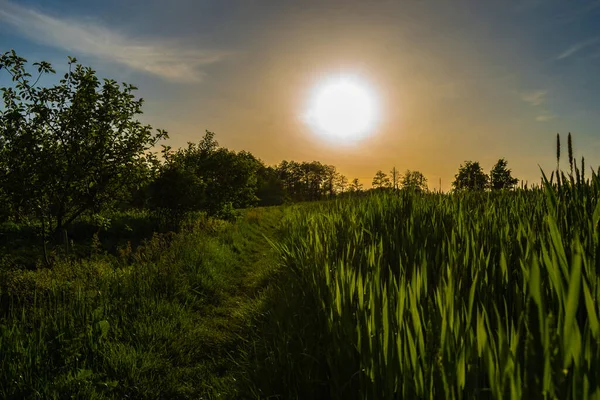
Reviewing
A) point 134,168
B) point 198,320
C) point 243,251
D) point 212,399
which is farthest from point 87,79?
point 212,399

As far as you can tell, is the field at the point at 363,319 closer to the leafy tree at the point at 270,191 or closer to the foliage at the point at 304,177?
the leafy tree at the point at 270,191

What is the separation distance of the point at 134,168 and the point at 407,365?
10291 mm

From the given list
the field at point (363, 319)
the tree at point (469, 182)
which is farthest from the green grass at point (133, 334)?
the tree at point (469, 182)

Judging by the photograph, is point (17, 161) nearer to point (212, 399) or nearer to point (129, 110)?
point (129, 110)

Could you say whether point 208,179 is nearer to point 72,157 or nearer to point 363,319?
point 72,157

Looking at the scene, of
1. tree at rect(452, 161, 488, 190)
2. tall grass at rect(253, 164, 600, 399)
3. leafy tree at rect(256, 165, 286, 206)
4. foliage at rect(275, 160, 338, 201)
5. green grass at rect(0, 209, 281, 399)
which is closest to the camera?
tall grass at rect(253, 164, 600, 399)

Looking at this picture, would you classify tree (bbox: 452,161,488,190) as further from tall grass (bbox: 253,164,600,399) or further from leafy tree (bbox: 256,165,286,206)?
leafy tree (bbox: 256,165,286,206)

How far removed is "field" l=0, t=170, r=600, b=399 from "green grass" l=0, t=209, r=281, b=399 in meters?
0.02

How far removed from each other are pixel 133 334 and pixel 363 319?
3.30 meters

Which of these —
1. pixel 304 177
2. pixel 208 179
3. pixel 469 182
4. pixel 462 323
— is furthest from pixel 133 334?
pixel 304 177

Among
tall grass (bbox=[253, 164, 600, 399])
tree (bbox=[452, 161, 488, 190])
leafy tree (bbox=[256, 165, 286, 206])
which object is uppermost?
leafy tree (bbox=[256, 165, 286, 206])

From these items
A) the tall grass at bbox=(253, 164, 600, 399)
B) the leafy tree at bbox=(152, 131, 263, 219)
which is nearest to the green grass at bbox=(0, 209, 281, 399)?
the tall grass at bbox=(253, 164, 600, 399)

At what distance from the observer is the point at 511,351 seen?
103 cm

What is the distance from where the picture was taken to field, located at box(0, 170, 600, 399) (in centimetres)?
105
